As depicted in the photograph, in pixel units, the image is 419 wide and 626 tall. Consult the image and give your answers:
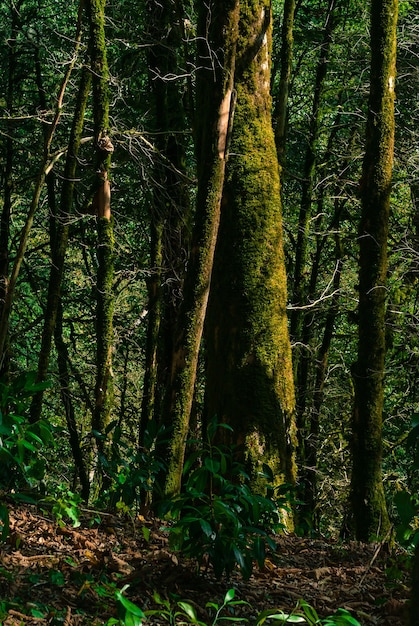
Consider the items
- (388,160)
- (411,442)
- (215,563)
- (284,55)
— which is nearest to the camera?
(411,442)

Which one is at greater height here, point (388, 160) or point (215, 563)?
point (388, 160)

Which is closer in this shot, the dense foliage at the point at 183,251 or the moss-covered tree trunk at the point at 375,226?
the dense foliage at the point at 183,251

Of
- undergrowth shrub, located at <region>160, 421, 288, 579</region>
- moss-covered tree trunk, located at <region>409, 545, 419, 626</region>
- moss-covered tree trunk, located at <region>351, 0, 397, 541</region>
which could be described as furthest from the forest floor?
moss-covered tree trunk, located at <region>351, 0, 397, 541</region>

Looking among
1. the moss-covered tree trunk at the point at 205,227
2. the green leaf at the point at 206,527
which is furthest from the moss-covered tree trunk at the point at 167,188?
the green leaf at the point at 206,527

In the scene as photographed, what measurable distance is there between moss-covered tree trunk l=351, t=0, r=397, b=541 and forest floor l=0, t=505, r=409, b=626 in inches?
118

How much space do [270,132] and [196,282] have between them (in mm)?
2288

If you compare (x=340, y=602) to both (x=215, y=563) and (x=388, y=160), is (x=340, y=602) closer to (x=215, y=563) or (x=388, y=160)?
(x=215, y=563)

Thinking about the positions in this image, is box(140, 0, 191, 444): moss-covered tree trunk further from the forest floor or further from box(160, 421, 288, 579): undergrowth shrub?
box(160, 421, 288, 579): undergrowth shrub

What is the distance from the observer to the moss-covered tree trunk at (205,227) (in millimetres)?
5074

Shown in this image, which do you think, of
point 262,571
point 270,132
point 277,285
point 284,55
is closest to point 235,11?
point 270,132

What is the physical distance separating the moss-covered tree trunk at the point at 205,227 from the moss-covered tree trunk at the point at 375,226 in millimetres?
2823

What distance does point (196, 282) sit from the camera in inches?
203

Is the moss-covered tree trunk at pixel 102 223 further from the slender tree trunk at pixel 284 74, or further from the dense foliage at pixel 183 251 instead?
the slender tree trunk at pixel 284 74

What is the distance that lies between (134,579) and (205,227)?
2353 millimetres
